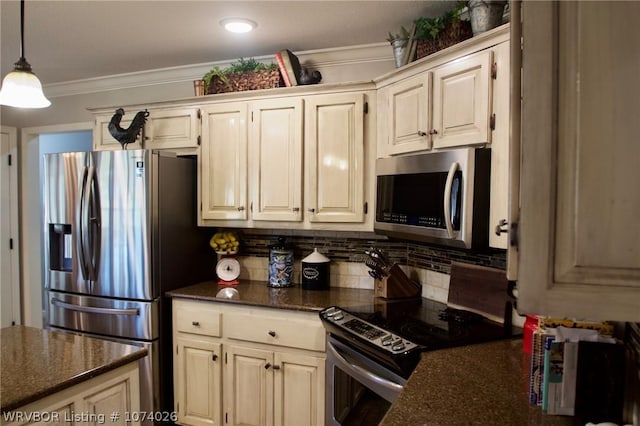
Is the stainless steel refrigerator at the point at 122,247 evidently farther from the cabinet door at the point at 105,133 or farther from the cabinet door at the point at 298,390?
the cabinet door at the point at 298,390

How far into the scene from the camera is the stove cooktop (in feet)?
5.48

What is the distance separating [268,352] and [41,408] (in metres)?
1.25

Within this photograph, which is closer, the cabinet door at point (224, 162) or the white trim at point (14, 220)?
the cabinet door at point (224, 162)

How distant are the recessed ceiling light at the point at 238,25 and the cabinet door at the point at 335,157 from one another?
1.73ft

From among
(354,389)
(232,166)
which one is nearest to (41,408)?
(354,389)

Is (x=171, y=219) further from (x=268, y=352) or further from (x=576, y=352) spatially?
(x=576, y=352)

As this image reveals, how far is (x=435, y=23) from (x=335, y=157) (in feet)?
2.94

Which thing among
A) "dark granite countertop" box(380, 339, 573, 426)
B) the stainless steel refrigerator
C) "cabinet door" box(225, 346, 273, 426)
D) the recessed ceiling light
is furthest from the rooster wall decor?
"dark granite countertop" box(380, 339, 573, 426)

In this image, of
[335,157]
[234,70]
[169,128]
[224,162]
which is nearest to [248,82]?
[234,70]

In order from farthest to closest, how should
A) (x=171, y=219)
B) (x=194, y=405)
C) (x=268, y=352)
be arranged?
(x=171, y=219)
(x=194, y=405)
(x=268, y=352)

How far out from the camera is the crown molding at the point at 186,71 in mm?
2750

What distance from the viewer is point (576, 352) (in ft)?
3.61

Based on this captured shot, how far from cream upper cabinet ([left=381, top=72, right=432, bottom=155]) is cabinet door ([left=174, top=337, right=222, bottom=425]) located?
1581mm

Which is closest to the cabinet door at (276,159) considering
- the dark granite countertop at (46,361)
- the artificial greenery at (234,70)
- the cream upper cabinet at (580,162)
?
the artificial greenery at (234,70)
